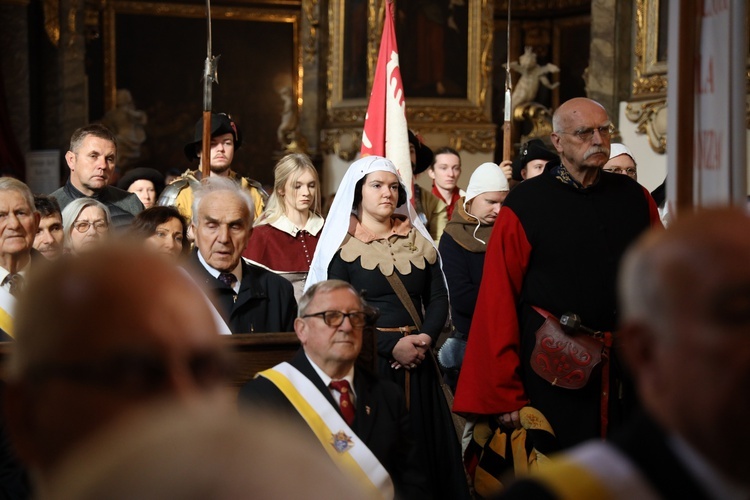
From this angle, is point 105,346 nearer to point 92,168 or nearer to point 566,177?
point 566,177

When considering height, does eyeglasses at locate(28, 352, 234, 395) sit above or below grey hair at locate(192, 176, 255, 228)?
below

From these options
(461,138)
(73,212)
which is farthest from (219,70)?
(73,212)

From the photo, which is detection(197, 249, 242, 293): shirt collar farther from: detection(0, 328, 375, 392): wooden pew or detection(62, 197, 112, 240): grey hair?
detection(62, 197, 112, 240): grey hair

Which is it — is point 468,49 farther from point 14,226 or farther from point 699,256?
point 699,256

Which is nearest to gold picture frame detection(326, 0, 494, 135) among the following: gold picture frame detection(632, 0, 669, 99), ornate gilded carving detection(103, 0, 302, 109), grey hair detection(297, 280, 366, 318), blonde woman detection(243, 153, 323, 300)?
ornate gilded carving detection(103, 0, 302, 109)

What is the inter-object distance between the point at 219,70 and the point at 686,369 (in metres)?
18.1

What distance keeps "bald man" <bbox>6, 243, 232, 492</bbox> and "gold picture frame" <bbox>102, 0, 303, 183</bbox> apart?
57.0 ft

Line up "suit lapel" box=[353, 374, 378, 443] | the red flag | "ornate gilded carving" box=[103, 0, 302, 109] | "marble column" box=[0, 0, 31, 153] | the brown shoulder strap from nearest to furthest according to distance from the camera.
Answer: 1. "suit lapel" box=[353, 374, 378, 443]
2. the brown shoulder strap
3. the red flag
4. "marble column" box=[0, 0, 31, 153]
5. "ornate gilded carving" box=[103, 0, 302, 109]

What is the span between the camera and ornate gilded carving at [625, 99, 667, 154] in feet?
41.7

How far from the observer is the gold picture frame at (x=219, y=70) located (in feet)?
61.1

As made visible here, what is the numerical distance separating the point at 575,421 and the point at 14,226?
2358mm

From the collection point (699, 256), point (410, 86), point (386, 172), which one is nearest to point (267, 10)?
point (410, 86)

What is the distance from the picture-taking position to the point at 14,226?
15.7 feet

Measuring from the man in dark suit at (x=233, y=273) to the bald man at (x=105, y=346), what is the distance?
3552 millimetres
